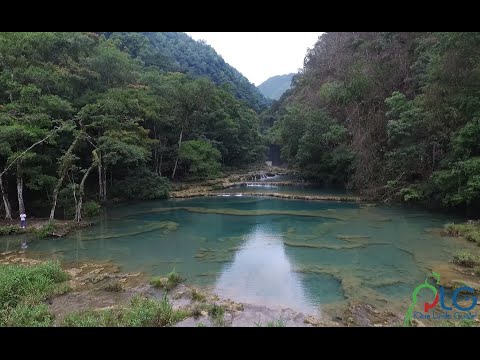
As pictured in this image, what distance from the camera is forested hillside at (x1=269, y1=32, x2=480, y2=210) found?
1631 centimetres

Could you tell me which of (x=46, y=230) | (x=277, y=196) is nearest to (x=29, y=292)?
(x=46, y=230)

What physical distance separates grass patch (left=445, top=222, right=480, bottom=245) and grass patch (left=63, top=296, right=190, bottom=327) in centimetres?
1116

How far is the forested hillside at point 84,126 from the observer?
1784 cm

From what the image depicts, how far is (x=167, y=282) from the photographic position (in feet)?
33.4

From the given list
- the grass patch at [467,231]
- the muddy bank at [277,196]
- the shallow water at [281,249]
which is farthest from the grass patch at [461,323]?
the muddy bank at [277,196]

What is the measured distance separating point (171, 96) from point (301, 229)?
19.6m

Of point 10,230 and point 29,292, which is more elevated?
point 10,230

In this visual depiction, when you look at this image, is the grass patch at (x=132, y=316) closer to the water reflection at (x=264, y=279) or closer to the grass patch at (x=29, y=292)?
the grass patch at (x=29, y=292)

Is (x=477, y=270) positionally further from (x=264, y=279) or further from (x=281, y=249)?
(x=281, y=249)

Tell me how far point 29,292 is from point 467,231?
49.2 feet

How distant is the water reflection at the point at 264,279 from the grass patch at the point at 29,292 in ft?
14.1

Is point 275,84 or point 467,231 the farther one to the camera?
point 275,84
